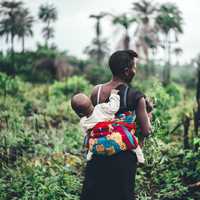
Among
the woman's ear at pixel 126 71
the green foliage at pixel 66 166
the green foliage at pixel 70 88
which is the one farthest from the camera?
the green foliage at pixel 70 88

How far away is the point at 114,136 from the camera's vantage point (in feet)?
10.2

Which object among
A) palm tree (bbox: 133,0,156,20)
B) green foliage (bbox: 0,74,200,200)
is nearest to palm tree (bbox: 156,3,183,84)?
palm tree (bbox: 133,0,156,20)

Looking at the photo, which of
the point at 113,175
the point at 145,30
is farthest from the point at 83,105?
the point at 145,30

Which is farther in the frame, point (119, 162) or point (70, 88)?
→ point (70, 88)

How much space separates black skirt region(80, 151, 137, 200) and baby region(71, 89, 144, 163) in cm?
8

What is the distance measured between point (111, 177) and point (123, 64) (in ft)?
2.55

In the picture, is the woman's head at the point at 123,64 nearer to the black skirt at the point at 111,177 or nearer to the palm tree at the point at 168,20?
the black skirt at the point at 111,177

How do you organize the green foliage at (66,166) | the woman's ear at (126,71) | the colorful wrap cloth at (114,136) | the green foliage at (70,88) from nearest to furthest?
the colorful wrap cloth at (114,136) < the woman's ear at (126,71) < the green foliage at (66,166) < the green foliage at (70,88)

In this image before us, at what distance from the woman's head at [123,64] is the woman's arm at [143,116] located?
0.75 feet

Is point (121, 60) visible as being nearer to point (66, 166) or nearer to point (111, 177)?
point (111, 177)

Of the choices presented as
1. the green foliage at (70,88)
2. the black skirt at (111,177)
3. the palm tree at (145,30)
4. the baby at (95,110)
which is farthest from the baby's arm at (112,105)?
the palm tree at (145,30)

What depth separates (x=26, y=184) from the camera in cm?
556

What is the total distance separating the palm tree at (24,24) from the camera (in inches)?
1663

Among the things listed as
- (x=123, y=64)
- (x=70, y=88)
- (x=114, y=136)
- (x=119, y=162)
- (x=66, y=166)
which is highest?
(x=123, y=64)
